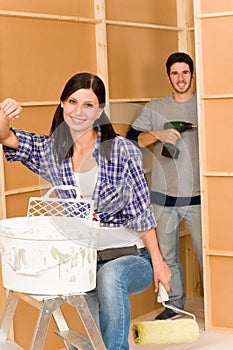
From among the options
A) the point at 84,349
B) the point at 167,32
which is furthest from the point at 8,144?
the point at 167,32

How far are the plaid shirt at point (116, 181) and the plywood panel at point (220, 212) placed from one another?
1.45 meters

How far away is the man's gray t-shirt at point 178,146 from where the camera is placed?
14.5 feet

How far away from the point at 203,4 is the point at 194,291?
1.86 metres

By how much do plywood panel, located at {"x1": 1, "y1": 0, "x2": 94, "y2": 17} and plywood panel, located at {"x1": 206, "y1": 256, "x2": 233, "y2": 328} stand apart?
1465 millimetres

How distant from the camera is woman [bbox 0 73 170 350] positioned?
2791 millimetres

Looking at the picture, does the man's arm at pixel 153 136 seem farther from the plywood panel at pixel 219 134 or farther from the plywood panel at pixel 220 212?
the plywood panel at pixel 220 212

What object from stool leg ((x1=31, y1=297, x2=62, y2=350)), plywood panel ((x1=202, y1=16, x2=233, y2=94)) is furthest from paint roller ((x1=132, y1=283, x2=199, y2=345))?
plywood panel ((x1=202, y1=16, x2=233, y2=94))

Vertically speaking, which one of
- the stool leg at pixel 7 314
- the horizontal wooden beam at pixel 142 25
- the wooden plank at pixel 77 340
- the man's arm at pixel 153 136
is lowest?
the wooden plank at pixel 77 340

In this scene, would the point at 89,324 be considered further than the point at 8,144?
No

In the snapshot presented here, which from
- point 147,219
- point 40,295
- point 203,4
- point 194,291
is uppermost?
point 203,4

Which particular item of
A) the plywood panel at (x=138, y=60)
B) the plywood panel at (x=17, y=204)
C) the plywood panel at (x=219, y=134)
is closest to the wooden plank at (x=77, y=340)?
the plywood panel at (x=17, y=204)

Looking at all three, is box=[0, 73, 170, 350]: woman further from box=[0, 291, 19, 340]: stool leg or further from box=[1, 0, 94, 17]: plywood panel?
box=[1, 0, 94, 17]: plywood panel

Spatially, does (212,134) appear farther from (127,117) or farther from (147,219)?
(147,219)

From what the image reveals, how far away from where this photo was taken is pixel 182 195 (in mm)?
Answer: 4613
